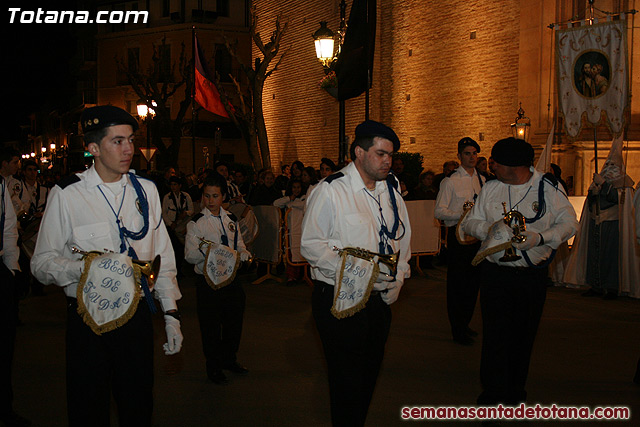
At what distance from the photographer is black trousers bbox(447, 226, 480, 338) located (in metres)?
7.68

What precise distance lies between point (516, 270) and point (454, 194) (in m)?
2.73

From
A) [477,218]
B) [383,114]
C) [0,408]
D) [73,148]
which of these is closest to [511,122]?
[383,114]

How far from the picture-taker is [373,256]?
13.3ft

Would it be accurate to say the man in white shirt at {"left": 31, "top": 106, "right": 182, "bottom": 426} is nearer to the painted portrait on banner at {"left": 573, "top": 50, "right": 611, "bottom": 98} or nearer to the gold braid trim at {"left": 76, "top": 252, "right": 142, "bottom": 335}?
the gold braid trim at {"left": 76, "top": 252, "right": 142, "bottom": 335}

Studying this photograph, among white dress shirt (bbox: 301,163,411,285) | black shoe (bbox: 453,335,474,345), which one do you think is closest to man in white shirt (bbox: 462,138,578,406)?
white dress shirt (bbox: 301,163,411,285)

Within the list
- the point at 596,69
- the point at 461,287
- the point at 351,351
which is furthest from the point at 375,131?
the point at 596,69

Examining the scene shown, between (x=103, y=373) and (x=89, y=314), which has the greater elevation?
(x=89, y=314)

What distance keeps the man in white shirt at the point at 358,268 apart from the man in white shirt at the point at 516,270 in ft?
4.30

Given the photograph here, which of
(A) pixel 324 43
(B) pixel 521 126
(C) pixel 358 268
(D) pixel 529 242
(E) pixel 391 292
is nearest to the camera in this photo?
(C) pixel 358 268

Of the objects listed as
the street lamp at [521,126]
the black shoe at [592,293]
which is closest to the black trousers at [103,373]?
the black shoe at [592,293]

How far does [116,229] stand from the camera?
Answer: 143 inches

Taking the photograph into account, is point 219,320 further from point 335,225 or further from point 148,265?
point 148,265

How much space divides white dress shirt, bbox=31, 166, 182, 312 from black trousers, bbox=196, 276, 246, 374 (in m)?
2.51

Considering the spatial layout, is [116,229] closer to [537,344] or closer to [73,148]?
[537,344]
